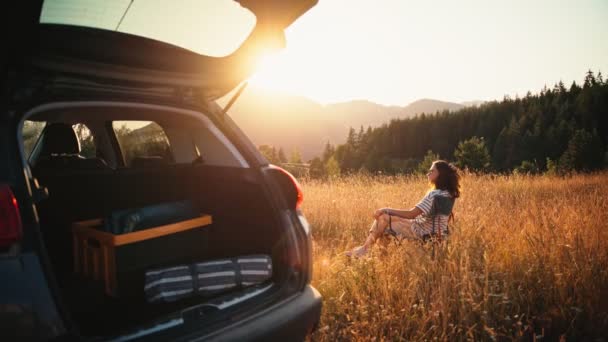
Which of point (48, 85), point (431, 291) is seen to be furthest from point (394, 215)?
point (48, 85)

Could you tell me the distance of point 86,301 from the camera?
2.42 metres

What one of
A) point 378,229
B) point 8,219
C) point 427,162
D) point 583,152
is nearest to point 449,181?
point 378,229

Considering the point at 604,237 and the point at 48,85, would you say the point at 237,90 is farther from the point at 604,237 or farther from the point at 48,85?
the point at 604,237

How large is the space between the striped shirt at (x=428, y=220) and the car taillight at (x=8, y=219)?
396 centimetres

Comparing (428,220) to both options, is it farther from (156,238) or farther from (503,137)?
(503,137)

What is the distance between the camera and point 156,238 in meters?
2.57

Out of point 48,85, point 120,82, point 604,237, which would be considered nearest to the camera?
point 48,85

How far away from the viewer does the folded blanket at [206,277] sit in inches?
87.3

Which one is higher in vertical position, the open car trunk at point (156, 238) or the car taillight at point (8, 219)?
the car taillight at point (8, 219)

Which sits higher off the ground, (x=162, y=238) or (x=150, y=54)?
(x=150, y=54)

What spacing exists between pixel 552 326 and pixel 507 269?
2.08 feet

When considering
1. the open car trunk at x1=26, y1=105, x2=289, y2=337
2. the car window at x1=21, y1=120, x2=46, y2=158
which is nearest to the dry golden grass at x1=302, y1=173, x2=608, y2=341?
the open car trunk at x1=26, y1=105, x2=289, y2=337

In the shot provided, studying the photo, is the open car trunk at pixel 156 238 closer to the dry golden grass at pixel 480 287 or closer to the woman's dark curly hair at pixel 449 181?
the dry golden grass at pixel 480 287

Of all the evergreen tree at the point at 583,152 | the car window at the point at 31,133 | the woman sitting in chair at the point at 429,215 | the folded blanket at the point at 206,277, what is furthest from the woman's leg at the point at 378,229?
the evergreen tree at the point at 583,152
